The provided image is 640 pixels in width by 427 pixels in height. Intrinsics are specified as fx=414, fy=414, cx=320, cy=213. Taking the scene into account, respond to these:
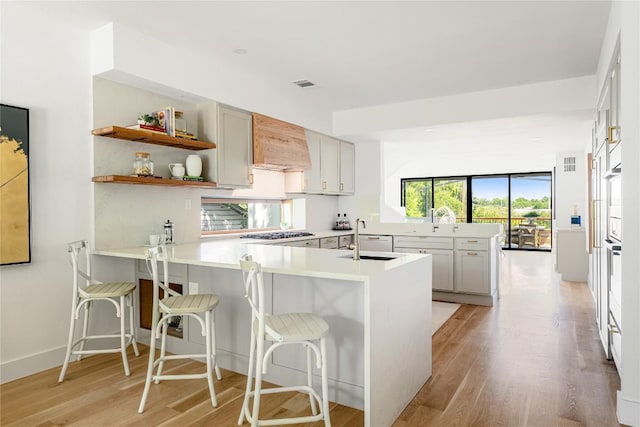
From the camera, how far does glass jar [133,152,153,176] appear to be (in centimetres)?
349

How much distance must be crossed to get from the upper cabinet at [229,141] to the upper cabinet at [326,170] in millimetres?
1061

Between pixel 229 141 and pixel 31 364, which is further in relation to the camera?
pixel 229 141

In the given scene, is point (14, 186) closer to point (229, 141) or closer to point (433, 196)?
point (229, 141)

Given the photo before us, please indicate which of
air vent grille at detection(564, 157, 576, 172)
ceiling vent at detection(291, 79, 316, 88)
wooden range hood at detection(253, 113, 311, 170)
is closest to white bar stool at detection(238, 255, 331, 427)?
wooden range hood at detection(253, 113, 311, 170)

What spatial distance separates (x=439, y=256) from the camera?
5.28m

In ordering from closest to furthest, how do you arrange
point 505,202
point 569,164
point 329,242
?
point 329,242 → point 569,164 → point 505,202

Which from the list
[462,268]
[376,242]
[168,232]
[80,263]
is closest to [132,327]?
[80,263]

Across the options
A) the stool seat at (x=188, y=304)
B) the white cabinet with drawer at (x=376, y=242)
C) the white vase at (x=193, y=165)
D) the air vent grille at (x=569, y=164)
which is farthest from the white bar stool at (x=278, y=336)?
the air vent grille at (x=569, y=164)

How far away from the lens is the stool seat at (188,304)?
2467 mm

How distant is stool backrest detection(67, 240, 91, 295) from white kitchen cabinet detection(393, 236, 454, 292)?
372cm

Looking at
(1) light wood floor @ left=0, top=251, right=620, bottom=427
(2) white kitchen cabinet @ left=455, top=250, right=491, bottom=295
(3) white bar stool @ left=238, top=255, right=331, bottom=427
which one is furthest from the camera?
(2) white kitchen cabinet @ left=455, top=250, right=491, bottom=295

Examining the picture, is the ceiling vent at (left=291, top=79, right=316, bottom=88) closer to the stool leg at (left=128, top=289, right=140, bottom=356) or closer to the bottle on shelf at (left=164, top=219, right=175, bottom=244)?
the bottle on shelf at (left=164, top=219, right=175, bottom=244)

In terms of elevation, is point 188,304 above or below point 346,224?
below

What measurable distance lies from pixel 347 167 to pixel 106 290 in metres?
4.20
